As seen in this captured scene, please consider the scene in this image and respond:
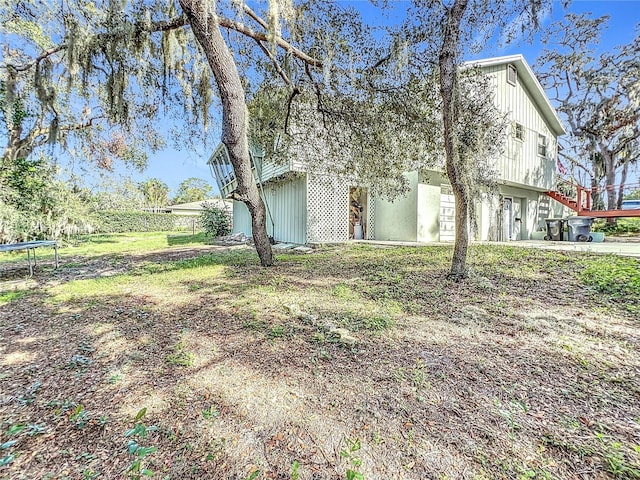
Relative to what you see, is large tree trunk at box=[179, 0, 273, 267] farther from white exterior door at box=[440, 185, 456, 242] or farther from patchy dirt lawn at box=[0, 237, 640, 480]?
white exterior door at box=[440, 185, 456, 242]

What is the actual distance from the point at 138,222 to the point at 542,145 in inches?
1162

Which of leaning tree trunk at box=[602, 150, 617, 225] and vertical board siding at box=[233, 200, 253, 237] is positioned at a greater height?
leaning tree trunk at box=[602, 150, 617, 225]

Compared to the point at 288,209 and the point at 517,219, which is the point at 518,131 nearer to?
the point at 517,219

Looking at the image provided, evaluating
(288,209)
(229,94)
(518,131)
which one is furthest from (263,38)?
(518,131)

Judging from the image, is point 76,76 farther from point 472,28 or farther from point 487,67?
point 487,67

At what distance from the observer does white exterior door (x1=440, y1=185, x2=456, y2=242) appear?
425 inches

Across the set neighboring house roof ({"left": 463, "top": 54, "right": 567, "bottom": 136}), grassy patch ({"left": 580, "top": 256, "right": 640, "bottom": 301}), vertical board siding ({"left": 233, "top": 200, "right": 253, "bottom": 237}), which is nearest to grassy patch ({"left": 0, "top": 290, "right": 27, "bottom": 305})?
grassy patch ({"left": 580, "top": 256, "right": 640, "bottom": 301})

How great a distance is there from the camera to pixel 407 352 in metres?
2.56

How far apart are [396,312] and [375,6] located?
220 inches

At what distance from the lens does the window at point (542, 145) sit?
1273 cm

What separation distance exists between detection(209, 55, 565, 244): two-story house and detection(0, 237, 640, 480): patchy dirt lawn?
19.7 ft

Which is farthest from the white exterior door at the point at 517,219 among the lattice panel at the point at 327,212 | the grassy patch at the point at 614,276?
the grassy patch at the point at 614,276

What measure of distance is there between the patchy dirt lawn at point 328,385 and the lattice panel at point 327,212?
20.0ft

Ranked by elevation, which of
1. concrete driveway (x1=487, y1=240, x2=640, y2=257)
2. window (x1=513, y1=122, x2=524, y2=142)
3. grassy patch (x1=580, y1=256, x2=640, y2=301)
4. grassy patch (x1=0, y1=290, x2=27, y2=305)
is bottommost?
grassy patch (x1=0, y1=290, x2=27, y2=305)
